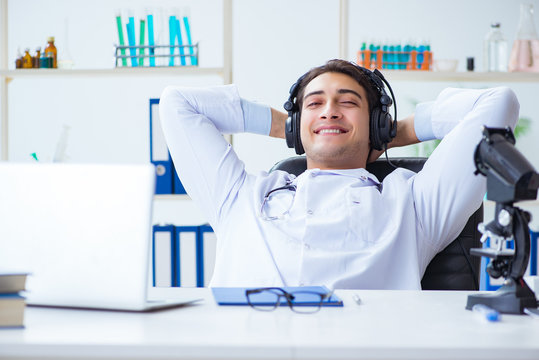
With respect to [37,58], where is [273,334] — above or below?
below

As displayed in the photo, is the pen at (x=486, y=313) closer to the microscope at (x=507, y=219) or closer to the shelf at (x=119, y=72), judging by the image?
the microscope at (x=507, y=219)

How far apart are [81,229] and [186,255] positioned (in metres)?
1.65

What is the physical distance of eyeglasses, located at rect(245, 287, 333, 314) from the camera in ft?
3.34

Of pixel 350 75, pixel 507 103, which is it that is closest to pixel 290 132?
pixel 350 75

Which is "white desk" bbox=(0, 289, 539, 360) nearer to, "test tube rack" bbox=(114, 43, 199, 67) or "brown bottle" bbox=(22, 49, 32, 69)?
"test tube rack" bbox=(114, 43, 199, 67)

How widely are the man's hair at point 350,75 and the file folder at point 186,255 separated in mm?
851

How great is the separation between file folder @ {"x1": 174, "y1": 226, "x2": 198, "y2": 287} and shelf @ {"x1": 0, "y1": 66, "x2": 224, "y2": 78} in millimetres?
665

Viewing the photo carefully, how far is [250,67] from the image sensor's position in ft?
9.65

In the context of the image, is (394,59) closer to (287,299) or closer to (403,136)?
(403,136)

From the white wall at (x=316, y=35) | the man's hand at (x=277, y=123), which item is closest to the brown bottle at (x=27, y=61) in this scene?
the white wall at (x=316, y=35)

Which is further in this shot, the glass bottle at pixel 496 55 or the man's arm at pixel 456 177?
the glass bottle at pixel 496 55

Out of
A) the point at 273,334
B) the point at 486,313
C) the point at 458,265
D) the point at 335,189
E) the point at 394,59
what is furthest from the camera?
the point at 394,59

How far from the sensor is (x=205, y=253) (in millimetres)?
2564

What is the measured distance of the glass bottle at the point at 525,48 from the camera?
267 cm
